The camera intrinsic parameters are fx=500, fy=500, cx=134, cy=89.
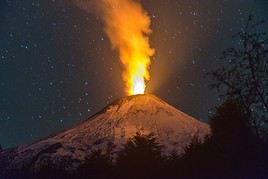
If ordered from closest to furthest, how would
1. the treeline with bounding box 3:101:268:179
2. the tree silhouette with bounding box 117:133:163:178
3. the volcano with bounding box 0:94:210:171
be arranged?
the treeline with bounding box 3:101:268:179
the tree silhouette with bounding box 117:133:163:178
the volcano with bounding box 0:94:210:171

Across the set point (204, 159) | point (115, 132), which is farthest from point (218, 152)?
point (115, 132)

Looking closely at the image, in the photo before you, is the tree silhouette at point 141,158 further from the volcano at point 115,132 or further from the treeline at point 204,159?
the volcano at point 115,132

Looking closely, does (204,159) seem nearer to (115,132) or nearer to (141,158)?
(141,158)

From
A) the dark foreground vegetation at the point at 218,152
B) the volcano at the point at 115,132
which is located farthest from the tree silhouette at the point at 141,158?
the volcano at the point at 115,132

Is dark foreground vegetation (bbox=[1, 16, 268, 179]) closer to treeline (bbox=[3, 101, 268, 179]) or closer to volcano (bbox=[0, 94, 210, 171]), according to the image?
treeline (bbox=[3, 101, 268, 179])

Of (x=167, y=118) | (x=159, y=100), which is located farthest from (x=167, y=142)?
(x=159, y=100)

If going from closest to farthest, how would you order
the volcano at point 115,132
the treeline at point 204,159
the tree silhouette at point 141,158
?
the treeline at point 204,159, the tree silhouette at point 141,158, the volcano at point 115,132

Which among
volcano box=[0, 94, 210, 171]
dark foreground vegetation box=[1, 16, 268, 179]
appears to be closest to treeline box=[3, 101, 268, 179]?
dark foreground vegetation box=[1, 16, 268, 179]

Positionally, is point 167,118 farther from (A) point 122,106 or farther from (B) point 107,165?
(B) point 107,165
